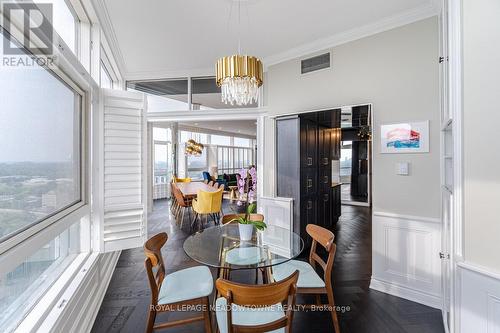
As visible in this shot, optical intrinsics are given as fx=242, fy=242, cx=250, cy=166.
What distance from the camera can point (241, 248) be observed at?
220 cm

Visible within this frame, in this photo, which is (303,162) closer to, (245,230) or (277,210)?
(277,210)

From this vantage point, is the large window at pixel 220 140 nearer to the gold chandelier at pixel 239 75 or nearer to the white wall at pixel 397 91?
the white wall at pixel 397 91

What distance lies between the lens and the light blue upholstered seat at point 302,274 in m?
1.99

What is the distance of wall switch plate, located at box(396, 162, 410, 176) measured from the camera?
8.63ft

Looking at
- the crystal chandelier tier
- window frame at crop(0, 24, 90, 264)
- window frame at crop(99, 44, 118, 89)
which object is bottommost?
window frame at crop(0, 24, 90, 264)

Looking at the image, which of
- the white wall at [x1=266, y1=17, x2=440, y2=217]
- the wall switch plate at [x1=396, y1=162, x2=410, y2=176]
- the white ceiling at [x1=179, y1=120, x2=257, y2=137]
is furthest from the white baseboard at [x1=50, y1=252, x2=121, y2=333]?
the white ceiling at [x1=179, y1=120, x2=257, y2=137]

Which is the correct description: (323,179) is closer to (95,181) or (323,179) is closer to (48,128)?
(95,181)

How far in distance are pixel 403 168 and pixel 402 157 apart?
0.12 metres

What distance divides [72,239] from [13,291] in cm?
92

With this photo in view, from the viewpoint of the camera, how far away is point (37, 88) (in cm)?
147

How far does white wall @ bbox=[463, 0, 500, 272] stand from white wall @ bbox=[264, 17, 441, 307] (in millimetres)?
1301

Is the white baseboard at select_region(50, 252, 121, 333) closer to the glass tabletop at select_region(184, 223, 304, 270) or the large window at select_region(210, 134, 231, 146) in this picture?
the glass tabletop at select_region(184, 223, 304, 270)

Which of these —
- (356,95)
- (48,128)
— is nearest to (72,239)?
(48,128)

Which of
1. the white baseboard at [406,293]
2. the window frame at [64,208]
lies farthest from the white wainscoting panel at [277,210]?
the window frame at [64,208]
